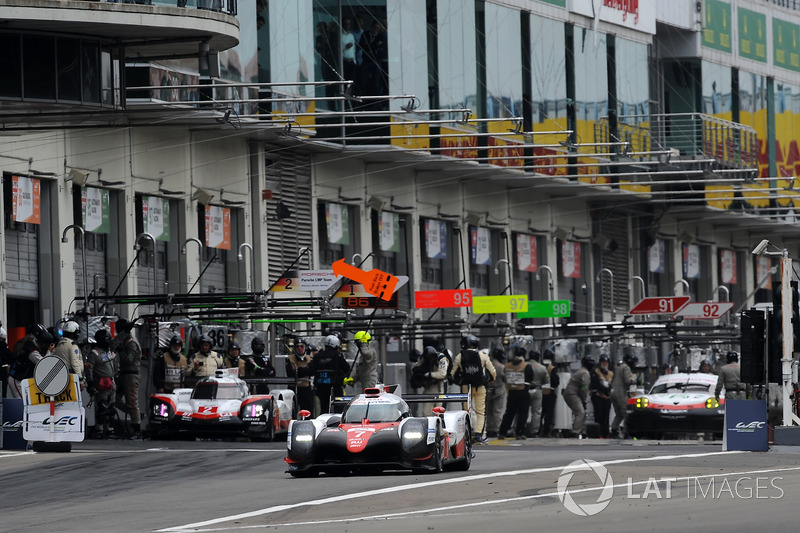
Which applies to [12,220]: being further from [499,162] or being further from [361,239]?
[499,162]

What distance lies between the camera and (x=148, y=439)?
98.8 ft

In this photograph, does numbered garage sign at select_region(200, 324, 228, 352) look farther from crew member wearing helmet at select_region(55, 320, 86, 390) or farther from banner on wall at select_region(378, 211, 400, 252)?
banner on wall at select_region(378, 211, 400, 252)

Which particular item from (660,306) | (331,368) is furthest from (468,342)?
(660,306)

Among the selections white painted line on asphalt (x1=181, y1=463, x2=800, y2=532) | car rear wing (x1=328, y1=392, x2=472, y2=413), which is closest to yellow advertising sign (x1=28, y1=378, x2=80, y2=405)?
car rear wing (x1=328, y1=392, x2=472, y2=413)

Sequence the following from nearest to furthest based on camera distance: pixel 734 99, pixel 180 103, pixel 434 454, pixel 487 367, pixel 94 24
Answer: pixel 434 454 → pixel 94 24 → pixel 487 367 → pixel 180 103 → pixel 734 99

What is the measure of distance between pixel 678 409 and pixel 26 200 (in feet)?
41.9

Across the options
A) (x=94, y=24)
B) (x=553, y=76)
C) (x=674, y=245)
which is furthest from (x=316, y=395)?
(x=674, y=245)

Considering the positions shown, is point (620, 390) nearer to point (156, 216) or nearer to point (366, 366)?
point (366, 366)

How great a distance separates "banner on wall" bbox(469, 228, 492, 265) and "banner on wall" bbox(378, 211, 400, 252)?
11.9 ft

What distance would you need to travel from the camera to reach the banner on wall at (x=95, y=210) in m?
36.8

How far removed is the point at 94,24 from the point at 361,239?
60.0 feet

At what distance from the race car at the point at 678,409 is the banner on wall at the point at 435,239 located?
555 inches

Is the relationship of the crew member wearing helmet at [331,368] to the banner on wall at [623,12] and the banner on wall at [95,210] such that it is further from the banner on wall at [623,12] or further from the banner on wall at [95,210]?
the banner on wall at [623,12]

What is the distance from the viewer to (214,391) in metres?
30.1
